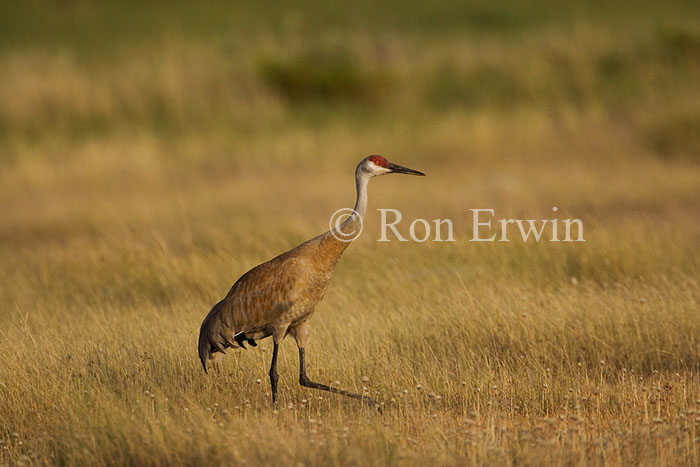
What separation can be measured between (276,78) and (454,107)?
140 inches

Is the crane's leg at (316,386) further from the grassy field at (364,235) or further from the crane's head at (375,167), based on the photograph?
the crane's head at (375,167)

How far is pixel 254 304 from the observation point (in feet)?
20.9

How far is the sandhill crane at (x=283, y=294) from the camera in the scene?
632cm

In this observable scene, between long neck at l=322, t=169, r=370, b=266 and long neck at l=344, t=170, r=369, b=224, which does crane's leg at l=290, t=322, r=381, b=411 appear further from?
long neck at l=344, t=170, r=369, b=224

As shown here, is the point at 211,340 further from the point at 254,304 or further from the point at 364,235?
the point at 364,235

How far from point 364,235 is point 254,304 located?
479cm

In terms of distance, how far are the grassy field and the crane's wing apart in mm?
340

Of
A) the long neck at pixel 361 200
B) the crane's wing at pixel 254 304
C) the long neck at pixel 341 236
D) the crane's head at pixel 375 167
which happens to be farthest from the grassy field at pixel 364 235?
Answer: the crane's head at pixel 375 167

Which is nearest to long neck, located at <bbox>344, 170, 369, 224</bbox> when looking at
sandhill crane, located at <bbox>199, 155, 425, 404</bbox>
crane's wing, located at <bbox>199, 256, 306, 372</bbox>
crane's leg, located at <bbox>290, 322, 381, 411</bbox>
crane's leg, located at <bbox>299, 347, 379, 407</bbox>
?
sandhill crane, located at <bbox>199, 155, 425, 404</bbox>

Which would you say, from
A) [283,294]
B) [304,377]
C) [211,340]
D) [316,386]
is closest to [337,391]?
[316,386]

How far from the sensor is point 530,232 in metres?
10.4

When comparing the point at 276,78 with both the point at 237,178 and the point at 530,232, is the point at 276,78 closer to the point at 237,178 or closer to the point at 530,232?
the point at 237,178

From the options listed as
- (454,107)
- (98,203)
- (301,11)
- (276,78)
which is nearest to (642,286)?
(98,203)

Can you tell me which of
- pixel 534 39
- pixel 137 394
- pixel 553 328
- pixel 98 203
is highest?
pixel 534 39
